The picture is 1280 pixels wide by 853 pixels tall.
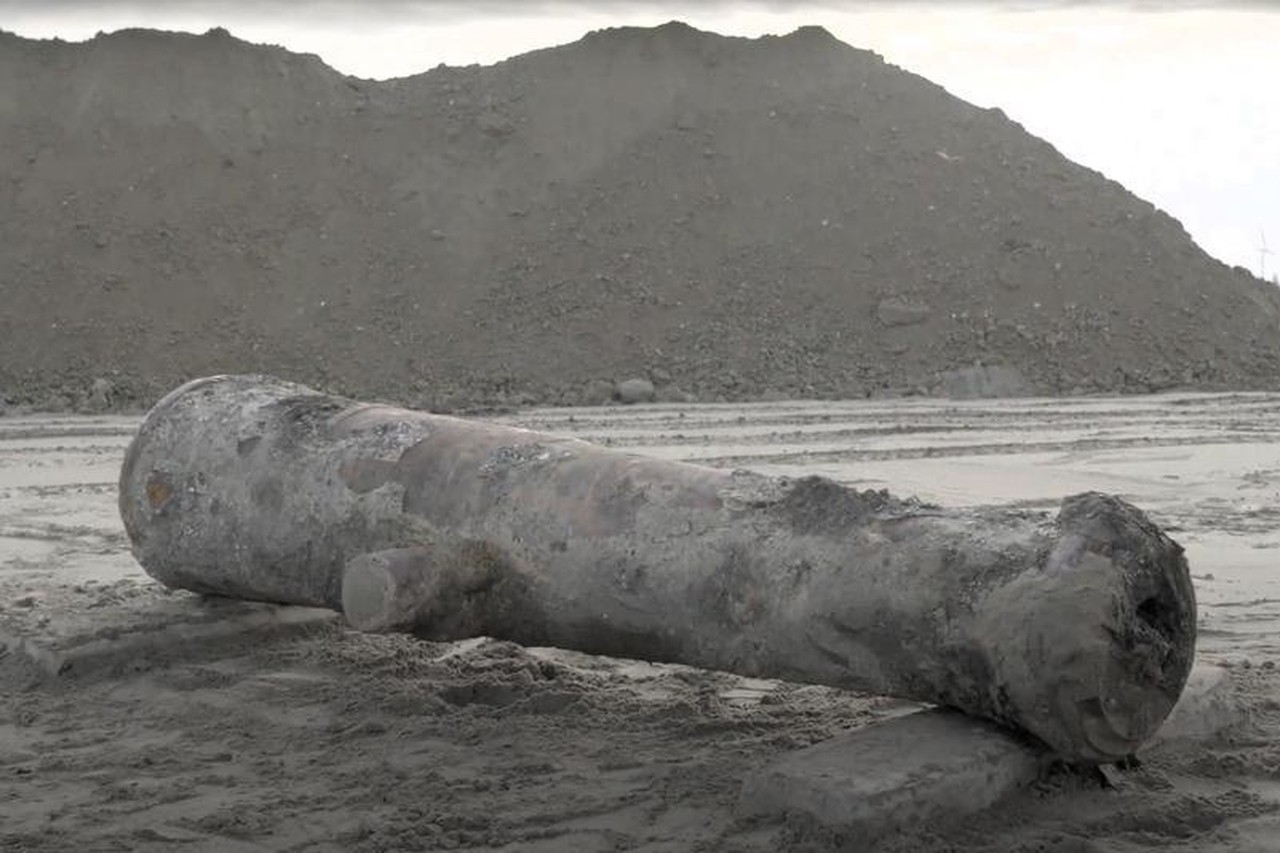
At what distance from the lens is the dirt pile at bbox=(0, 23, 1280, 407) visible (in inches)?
954

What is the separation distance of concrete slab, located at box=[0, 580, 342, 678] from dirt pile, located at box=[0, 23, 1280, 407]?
15024 mm

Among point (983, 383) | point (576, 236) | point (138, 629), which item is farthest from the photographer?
point (576, 236)

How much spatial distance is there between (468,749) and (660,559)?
0.71 metres

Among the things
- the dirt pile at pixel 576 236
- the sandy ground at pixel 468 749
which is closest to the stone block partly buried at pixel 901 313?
the dirt pile at pixel 576 236

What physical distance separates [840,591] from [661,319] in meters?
21.4

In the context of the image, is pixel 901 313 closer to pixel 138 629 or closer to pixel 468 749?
pixel 138 629

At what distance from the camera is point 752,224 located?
27.7 meters

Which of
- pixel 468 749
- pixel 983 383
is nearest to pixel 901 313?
pixel 983 383

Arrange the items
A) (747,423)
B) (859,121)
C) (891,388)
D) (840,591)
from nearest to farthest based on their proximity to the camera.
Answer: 1. (840,591)
2. (747,423)
3. (891,388)
4. (859,121)

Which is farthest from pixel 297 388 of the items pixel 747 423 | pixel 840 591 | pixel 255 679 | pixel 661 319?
pixel 661 319

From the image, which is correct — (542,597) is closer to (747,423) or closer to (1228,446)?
(1228,446)

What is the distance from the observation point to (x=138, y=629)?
5.33 meters

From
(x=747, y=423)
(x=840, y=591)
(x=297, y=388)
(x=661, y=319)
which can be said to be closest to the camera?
(x=840, y=591)

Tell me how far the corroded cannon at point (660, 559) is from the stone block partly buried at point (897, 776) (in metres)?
0.09
